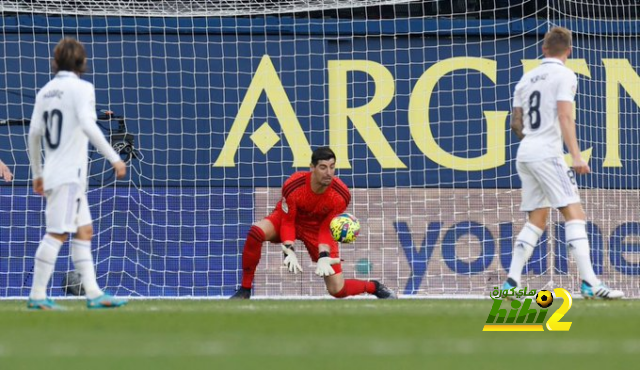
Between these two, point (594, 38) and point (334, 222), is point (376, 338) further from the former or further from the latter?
point (594, 38)

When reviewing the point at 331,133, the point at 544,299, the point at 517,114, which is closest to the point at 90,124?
the point at 544,299

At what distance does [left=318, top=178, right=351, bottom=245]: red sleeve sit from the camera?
34.5ft

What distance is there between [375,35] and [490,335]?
26.9ft

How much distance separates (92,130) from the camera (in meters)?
7.40

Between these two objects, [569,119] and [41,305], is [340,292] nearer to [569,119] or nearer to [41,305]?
[569,119]

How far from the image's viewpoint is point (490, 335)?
570 centimetres

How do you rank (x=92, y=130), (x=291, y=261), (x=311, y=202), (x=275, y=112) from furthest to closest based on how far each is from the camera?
(x=275, y=112) → (x=311, y=202) → (x=291, y=261) → (x=92, y=130)

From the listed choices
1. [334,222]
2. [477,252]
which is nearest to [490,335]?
[334,222]

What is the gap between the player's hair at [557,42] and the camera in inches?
336

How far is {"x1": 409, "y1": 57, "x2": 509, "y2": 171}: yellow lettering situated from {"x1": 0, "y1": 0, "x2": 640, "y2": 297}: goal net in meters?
0.02

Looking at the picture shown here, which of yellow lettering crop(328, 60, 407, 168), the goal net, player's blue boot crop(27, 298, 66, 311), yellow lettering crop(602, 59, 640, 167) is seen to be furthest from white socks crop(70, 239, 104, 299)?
yellow lettering crop(602, 59, 640, 167)

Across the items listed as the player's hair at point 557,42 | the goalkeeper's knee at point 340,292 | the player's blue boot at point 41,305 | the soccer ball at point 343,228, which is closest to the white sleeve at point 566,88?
the player's hair at point 557,42

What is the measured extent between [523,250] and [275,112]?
18.0 feet

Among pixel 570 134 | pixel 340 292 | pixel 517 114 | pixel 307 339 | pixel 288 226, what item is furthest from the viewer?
pixel 340 292
